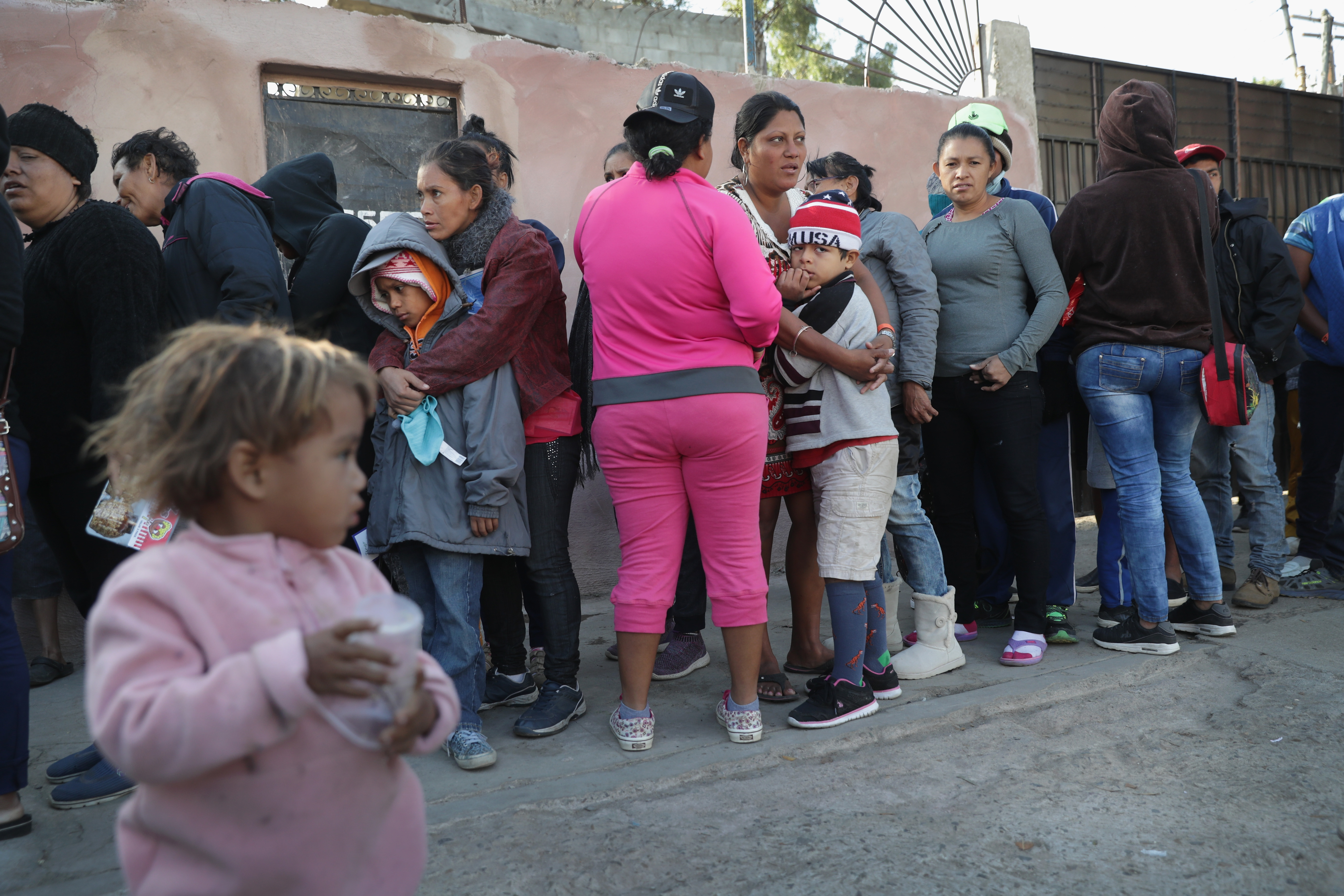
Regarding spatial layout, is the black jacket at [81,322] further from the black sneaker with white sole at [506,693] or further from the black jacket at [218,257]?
the black sneaker with white sole at [506,693]

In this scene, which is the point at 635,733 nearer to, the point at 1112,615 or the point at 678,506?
the point at 678,506

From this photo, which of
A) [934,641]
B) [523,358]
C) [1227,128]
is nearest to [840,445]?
[934,641]

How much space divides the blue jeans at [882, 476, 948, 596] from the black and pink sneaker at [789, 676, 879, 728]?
2.03 ft

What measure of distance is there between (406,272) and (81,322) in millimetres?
945

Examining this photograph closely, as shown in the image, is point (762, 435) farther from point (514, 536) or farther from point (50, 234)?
point (50, 234)

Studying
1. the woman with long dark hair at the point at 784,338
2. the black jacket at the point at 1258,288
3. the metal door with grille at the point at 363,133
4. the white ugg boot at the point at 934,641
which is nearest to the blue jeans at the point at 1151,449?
the black jacket at the point at 1258,288

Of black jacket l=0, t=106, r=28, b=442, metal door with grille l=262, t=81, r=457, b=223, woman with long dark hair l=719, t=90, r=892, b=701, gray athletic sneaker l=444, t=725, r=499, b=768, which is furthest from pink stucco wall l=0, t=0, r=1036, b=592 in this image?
gray athletic sneaker l=444, t=725, r=499, b=768

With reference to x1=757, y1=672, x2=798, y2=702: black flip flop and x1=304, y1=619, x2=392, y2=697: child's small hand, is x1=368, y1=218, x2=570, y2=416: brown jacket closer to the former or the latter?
x1=757, y1=672, x2=798, y2=702: black flip flop

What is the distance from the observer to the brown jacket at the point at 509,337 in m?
3.01

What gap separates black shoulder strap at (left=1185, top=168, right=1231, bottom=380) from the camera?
384cm

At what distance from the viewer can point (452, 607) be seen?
3006 mm

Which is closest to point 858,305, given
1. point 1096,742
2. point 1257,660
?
point 1096,742

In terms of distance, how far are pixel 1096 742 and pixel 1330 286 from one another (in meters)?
3.11

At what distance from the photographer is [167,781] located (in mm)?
1130
